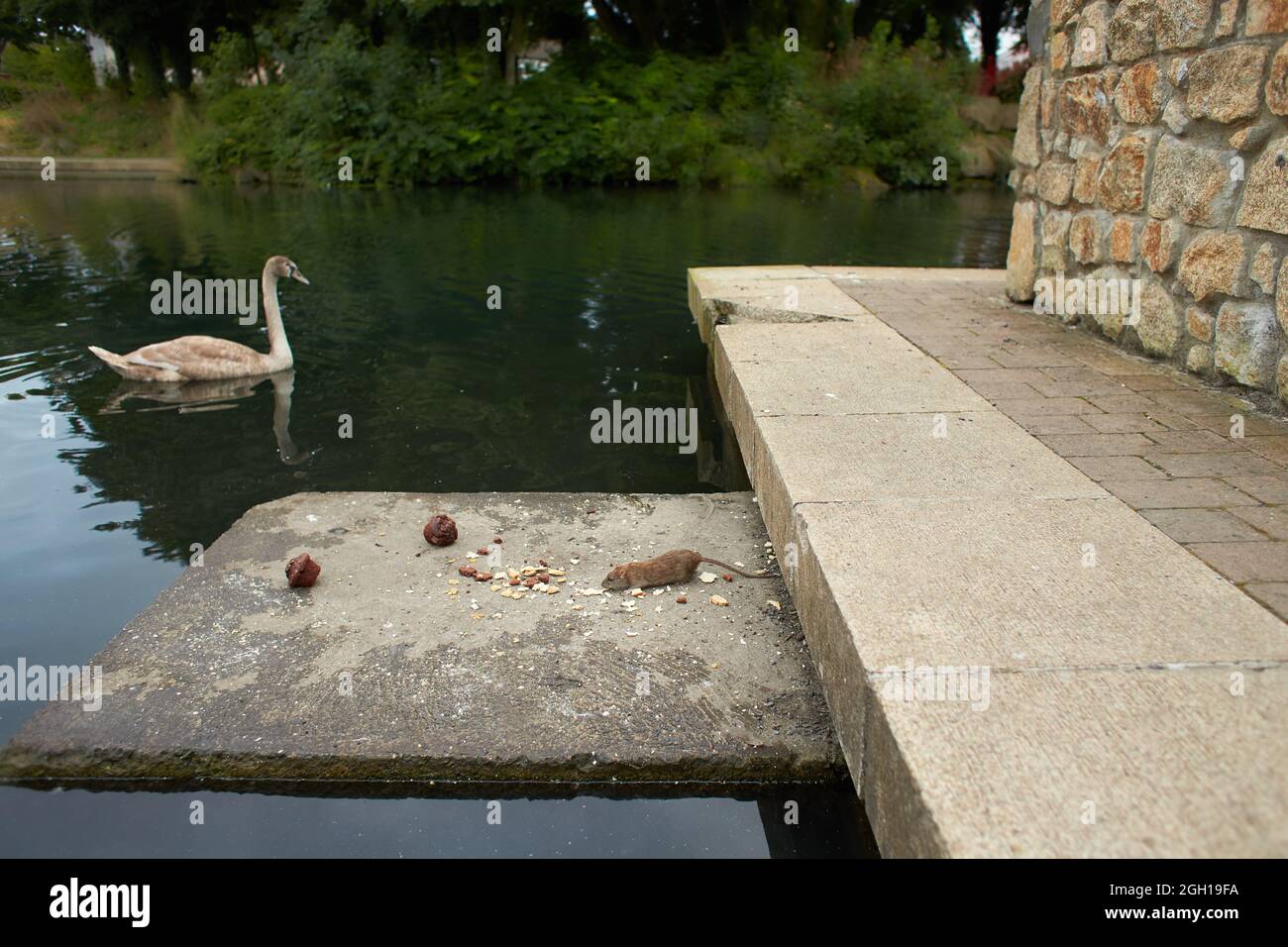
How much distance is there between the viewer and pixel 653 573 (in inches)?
161

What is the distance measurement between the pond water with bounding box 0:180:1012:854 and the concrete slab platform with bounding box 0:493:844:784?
136 mm

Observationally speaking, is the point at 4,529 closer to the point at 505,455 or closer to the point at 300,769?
the point at 505,455

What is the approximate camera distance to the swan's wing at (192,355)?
7871 mm

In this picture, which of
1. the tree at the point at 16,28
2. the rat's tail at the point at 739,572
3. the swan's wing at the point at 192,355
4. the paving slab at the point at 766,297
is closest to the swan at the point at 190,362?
the swan's wing at the point at 192,355

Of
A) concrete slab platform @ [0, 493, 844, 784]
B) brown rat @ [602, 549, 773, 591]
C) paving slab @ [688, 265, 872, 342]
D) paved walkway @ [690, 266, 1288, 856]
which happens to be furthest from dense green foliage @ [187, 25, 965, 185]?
brown rat @ [602, 549, 773, 591]

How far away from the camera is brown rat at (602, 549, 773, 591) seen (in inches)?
161

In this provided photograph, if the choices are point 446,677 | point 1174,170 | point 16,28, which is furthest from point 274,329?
point 16,28

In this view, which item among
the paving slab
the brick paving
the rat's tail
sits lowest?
the rat's tail

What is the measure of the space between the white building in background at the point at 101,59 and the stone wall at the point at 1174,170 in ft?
131

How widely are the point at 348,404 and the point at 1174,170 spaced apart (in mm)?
5535

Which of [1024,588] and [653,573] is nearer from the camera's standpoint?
[1024,588]

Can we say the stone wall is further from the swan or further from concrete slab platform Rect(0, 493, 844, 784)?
the swan

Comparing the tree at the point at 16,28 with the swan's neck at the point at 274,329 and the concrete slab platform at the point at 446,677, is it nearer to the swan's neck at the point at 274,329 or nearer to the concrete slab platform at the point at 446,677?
the swan's neck at the point at 274,329

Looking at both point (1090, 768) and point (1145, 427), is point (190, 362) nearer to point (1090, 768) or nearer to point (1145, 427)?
point (1145, 427)
